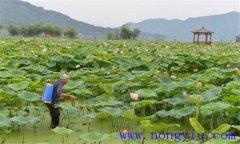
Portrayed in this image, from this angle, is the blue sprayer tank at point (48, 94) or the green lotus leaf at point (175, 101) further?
the green lotus leaf at point (175, 101)

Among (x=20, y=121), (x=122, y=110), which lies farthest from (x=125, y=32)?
(x=20, y=121)

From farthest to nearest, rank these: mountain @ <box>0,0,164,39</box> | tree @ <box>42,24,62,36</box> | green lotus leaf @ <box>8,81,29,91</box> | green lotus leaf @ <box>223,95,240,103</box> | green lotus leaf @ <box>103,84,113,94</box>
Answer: mountain @ <box>0,0,164,39</box>
tree @ <box>42,24,62,36</box>
green lotus leaf @ <box>103,84,113,94</box>
green lotus leaf @ <box>8,81,29,91</box>
green lotus leaf @ <box>223,95,240,103</box>

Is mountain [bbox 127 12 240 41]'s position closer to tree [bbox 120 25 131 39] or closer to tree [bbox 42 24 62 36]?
tree [bbox 42 24 62 36]

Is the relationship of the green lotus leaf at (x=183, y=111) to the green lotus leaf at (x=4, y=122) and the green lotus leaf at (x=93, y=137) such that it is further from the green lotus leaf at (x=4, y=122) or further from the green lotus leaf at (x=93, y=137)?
the green lotus leaf at (x=4, y=122)

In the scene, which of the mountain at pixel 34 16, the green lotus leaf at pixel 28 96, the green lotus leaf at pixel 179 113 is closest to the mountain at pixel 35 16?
the mountain at pixel 34 16

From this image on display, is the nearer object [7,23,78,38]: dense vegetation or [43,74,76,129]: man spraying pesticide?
[43,74,76,129]: man spraying pesticide

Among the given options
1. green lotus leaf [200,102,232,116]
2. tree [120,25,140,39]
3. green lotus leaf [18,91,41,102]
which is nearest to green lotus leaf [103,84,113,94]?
green lotus leaf [18,91,41,102]

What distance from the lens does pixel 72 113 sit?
352 centimetres

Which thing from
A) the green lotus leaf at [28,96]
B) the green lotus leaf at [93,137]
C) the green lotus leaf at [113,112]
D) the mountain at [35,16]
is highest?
the mountain at [35,16]

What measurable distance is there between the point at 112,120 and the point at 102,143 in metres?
0.70

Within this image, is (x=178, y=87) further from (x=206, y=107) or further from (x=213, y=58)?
(x=213, y=58)

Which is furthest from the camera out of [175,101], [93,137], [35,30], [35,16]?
[35,16]

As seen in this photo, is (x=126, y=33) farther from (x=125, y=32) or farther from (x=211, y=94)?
(x=211, y=94)

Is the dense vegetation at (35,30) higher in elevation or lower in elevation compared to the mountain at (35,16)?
lower
